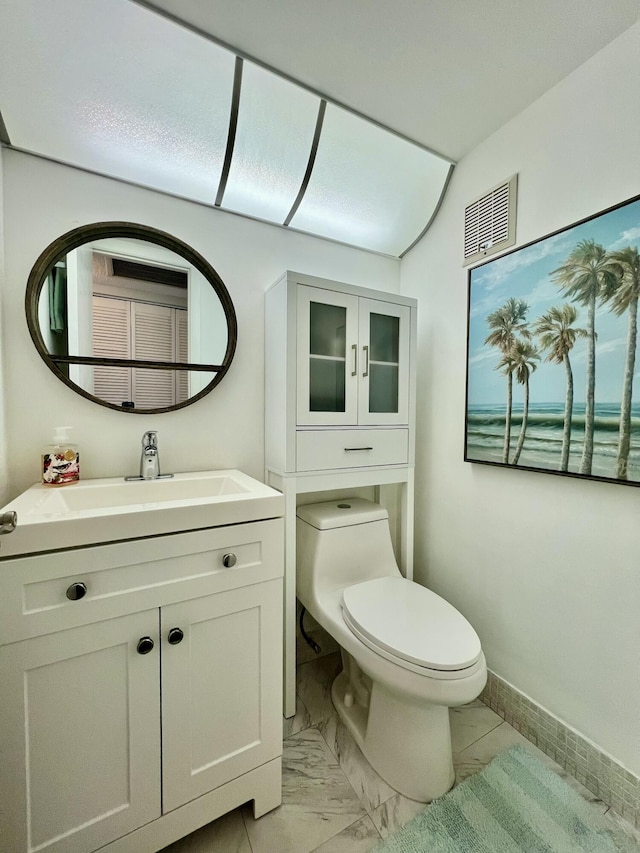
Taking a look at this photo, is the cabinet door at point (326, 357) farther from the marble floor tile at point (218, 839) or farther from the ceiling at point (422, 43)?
the marble floor tile at point (218, 839)

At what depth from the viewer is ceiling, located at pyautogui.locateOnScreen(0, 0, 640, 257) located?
93 centimetres

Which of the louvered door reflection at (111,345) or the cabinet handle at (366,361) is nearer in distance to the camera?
the louvered door reflection at (111,345)

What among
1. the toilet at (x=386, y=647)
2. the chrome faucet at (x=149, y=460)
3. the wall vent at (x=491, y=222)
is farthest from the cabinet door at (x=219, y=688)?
the wall vent at (x=491, y=222)

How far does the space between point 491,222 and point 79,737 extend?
1981 mm

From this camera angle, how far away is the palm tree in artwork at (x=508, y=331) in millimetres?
1226

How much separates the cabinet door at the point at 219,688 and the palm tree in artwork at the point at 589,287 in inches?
40.6

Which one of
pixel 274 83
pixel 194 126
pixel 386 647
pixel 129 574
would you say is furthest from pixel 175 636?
pixel 274 83

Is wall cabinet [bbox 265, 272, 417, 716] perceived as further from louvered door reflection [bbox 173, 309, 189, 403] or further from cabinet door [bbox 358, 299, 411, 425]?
louvered door reflection [bbox 173, 309, 189, 403]

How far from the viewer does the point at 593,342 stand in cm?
102

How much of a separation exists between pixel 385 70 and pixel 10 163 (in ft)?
4.05

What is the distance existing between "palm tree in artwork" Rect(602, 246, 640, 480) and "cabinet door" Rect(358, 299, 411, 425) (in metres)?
0.71

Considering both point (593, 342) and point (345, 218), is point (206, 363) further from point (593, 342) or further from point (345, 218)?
point (593, 342)

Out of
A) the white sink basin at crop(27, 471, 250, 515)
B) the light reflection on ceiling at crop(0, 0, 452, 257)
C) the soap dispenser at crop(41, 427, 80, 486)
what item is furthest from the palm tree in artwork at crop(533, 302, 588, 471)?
the soap dispenser at crop(41, 427, 80, 486)

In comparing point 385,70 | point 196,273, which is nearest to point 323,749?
point 196,273
